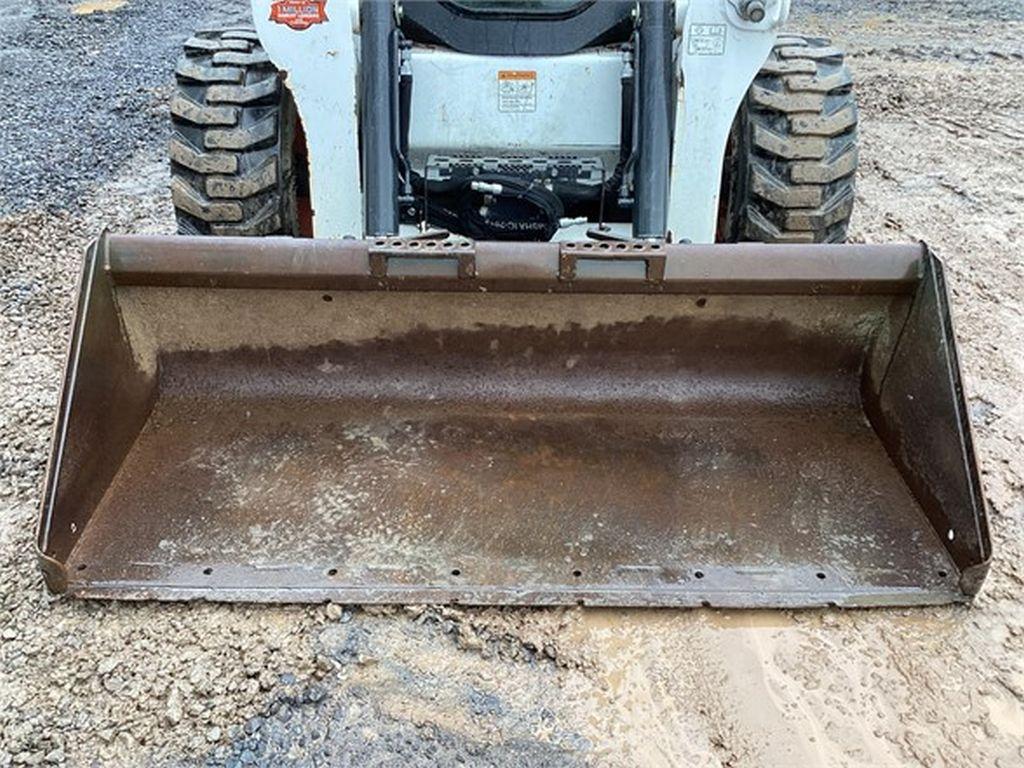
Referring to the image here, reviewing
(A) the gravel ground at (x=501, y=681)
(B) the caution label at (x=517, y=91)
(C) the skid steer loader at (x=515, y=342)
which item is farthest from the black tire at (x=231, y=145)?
(A) the gravel ground at (x=501, y=681)

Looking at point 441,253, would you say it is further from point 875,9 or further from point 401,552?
point 875,9

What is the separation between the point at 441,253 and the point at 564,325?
1.40ft

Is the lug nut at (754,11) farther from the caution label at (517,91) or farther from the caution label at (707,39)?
the caution label at (517,91)

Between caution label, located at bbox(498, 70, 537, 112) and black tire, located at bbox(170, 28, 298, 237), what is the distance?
0.67 meters

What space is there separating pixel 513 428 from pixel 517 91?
98cm

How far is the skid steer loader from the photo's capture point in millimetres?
2402

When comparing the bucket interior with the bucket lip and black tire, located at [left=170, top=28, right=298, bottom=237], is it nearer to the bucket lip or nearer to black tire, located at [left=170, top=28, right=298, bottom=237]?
the bucket lip

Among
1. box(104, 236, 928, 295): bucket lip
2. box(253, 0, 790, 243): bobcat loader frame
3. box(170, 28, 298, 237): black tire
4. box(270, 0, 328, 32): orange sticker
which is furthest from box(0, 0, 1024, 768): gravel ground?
box(270, 0, 328, 32): orange sticker

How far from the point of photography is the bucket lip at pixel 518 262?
2564 millimetres

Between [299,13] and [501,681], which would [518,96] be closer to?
[299,13]

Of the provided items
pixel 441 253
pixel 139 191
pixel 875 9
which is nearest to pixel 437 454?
pixel 441 253

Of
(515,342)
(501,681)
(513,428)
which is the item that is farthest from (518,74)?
(501,681)

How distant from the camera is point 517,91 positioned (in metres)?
2.95

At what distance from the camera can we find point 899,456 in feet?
8.69
